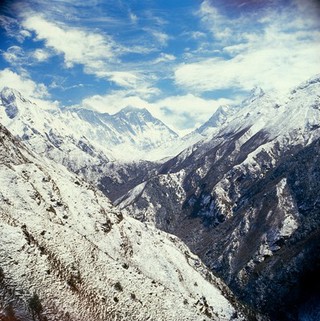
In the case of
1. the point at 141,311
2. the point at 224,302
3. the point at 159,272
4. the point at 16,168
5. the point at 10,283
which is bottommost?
the point at 224,302

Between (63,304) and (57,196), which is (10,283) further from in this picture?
(57,196)

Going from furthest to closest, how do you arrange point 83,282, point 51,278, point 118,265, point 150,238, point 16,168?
point 150,238, point 16,168, point 118,265, point 83,282, point 51,278

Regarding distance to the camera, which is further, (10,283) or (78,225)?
A: (78,225)

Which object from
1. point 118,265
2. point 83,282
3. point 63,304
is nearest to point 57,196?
point 118,265

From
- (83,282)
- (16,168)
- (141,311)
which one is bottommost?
(141,311)

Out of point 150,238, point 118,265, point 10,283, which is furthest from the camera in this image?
point 150,238

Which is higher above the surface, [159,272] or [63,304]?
[63,304]

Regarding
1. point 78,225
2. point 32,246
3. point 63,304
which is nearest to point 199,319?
point 63,304

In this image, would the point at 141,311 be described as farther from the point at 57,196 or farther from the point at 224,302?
the point at 224,302

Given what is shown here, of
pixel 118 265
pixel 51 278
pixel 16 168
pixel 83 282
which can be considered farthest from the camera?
pixel 16 168
